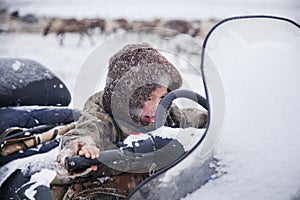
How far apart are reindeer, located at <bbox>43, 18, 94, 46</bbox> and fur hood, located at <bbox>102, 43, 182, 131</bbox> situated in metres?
0.24

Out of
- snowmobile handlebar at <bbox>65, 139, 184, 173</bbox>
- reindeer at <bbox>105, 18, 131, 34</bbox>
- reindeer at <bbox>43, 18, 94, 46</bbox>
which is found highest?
reindeer at <bbox>105, 18, 131, 34</bbox>

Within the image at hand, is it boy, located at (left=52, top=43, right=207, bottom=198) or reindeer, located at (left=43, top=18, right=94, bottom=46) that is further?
reindeer, located at (left=43, top=18, right=94, bottom=46)

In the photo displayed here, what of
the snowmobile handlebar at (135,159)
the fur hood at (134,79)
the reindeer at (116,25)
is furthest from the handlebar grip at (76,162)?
the reindeer at (116,25)

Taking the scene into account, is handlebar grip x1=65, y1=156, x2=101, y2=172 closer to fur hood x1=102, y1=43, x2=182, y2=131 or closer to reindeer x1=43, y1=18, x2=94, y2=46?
fur hood x1=102, y1=43, x2=182, y2=131

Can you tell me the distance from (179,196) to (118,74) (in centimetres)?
27

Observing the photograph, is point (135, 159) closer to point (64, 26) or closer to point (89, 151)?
point (89, 151)

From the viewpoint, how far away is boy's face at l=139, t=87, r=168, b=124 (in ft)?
2.88

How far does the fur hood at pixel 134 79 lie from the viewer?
88 cm

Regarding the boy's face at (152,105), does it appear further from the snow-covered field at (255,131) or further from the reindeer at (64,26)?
the reindeer at (64,26)

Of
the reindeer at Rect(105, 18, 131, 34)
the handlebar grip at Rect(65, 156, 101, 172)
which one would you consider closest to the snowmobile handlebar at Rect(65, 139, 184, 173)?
the handlebar grip at Rect(65, 156, 101, 172)

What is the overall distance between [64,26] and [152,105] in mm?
391

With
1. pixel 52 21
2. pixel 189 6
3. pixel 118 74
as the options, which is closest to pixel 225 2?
pixel 189 6

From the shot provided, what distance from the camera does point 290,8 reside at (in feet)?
3.15

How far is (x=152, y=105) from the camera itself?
2.89 feet
